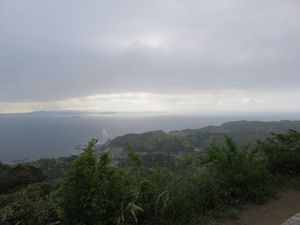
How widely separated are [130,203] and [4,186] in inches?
600

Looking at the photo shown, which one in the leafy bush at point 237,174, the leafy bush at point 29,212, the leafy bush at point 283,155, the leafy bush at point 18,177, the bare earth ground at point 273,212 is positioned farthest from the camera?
the leafy bush at point 18,177

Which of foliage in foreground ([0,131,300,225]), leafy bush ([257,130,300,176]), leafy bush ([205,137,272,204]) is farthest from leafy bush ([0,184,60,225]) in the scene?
leafy bush ([257,130,300,176])

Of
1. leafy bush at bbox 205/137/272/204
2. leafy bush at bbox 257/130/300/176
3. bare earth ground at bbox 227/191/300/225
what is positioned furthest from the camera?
leafy bush at bbox 257/130/300/176

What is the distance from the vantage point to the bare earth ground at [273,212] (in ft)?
14.0

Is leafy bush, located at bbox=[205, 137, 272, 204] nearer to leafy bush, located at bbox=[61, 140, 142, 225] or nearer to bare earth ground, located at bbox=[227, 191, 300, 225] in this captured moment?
bare earth ground, located at bbox=[227, 191, 300, 225]

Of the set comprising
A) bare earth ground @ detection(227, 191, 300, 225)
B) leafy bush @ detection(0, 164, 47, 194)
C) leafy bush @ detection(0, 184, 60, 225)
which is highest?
leafy bush @ detection(0, 184, 60, 225)

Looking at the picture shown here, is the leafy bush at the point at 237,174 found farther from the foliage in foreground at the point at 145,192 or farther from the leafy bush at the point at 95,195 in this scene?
the leafy bush at the point at 95,195

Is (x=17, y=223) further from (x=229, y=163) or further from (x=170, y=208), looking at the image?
(x=229, y=163)

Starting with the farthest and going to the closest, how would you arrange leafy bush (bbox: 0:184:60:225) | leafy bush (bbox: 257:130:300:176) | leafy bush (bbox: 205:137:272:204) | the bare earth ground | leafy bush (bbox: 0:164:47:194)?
1. leafy bush (bbox: 0:164:47:194)
2. leafy bush (bbox: 257:130:300:176)
3. leafy bush (bbox: 205:137:272:204)
4. the bare earth ground
5. leafy bush (bbox: 0:184:60:225)

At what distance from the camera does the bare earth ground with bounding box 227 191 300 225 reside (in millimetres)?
4254

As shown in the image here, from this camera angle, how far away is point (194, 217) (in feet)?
13.5

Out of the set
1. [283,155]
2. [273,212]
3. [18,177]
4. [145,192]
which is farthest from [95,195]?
[18,177]

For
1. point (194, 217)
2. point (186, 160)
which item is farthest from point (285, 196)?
point (194, 217)

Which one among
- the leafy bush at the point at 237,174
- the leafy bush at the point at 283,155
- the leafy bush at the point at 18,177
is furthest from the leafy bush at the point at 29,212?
the leafy bush at the point at 18,177
